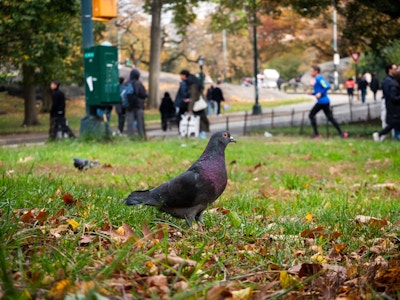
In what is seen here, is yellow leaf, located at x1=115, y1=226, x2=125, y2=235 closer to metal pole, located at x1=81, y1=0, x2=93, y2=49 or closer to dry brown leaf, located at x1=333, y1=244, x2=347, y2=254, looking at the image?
dry brown leaf, located at x1=333, y1=244, x2=347, y2=254

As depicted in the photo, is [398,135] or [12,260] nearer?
[12,260]

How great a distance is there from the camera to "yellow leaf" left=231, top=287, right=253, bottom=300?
318cm

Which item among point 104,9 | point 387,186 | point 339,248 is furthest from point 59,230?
point 104,9

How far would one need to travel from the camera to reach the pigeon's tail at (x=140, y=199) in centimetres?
508

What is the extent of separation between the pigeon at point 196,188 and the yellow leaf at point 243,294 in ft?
5.24

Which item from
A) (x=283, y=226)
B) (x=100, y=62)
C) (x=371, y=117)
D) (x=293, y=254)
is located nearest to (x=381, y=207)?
(x=283, y=226)

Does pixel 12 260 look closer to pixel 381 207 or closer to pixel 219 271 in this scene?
pixel 219 271

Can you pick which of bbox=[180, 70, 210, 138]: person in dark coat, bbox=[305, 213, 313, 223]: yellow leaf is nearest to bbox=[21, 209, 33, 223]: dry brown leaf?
bbox=[305, 213, 313, 223]: yellow leaf

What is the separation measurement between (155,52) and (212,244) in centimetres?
3878

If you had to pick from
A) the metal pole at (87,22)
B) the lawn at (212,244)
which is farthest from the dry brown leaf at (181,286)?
the metal pole at (87,22)

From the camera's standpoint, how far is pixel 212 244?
459 centimetres

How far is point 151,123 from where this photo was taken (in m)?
35.8

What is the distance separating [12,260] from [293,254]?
185 cm

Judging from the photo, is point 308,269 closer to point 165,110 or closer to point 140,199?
point 140,199
